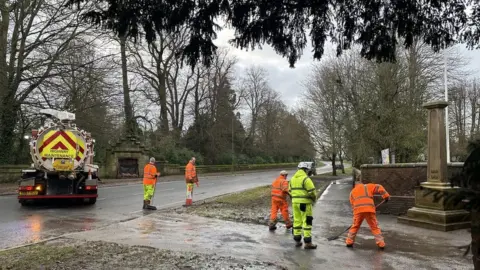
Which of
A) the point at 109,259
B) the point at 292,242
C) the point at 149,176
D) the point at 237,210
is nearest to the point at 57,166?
the point at 149,176

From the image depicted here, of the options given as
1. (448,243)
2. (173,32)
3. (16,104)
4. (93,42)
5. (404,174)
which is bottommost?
(448,243)

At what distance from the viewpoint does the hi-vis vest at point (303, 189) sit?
841 cm

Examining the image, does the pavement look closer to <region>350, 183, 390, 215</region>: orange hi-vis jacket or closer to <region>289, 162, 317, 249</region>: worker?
<region>289, 162, 317, 249</region>: worker

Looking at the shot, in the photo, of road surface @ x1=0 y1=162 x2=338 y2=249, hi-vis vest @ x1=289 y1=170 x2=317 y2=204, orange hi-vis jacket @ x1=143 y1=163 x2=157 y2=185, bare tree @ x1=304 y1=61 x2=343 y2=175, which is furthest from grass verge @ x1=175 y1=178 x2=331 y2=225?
bare tree @ x1=304 y1=61 x2=343 y2=175

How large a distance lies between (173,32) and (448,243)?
7.37 m

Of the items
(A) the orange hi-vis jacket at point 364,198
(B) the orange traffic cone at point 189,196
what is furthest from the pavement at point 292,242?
(B) the orange traffic cone at point 189,196

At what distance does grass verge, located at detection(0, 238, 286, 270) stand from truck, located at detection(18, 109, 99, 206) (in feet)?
22.5

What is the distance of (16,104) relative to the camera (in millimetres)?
24562

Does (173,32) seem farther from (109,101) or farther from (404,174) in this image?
(109,101)

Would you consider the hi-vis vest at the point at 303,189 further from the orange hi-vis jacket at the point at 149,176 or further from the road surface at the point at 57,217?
the orange hi-vis jacket at the point at 149,176

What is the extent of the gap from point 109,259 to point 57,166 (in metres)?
8.43

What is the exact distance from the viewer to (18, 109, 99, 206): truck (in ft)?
44.9

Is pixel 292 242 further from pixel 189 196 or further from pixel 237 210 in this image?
pixel 189 196

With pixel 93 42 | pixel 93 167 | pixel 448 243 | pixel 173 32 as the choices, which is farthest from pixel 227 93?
pixel 173 32
